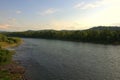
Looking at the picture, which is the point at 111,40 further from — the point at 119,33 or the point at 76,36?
the point at 76,36

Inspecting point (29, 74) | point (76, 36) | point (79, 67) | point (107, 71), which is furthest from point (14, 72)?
point (76, 36)

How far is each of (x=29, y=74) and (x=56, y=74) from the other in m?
6.74

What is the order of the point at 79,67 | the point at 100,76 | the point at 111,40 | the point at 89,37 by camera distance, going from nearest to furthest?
1. the point at 100,76
2. the point at 79,67
3. the point at 111,40
4. the point at 89,37

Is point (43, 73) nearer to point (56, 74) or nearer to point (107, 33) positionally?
point (56, 74)

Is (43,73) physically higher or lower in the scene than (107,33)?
lower

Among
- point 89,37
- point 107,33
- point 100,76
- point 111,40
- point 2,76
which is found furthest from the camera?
point 89,37

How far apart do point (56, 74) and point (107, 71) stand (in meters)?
14.4

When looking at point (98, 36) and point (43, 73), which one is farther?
point (98, 36)

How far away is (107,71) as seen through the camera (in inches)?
1871

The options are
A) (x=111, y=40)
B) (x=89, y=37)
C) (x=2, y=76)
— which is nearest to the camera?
(x=2, y=76)

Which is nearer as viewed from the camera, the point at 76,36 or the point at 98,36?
the point at 98,36

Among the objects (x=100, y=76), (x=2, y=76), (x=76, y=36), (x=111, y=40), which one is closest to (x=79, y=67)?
(x=100, y=76)

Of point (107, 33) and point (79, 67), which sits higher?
point (107, 33)

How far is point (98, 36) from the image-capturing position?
166625mm
